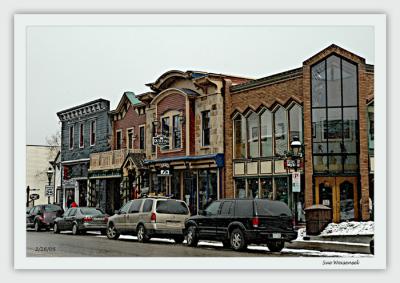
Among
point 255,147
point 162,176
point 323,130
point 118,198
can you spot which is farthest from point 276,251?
point 118,198

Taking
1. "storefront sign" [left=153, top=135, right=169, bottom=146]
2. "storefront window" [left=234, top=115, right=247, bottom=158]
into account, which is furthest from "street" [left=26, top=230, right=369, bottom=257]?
"storefront sign" [left=153, top=135, right=169, bottom=146]

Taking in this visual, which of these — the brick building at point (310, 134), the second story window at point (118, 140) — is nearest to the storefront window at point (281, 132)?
the brick building at point (310, 134)

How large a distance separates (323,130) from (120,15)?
368 inches

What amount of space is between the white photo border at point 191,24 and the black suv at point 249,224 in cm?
244

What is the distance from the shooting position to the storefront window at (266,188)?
2534 cm

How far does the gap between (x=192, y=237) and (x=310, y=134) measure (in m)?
5.65

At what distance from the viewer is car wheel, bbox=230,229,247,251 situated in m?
19.3

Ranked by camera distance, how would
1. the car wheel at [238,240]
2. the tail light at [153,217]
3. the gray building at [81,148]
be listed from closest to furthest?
the car wheel at [238,240]
the tail light at [153,217]
the gray building at [81,148]

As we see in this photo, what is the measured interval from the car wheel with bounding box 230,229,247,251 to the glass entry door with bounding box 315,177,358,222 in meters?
4.14

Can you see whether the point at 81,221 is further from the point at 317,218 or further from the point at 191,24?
the point at 191,24

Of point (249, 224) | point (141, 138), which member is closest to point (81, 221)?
point (141, 138)

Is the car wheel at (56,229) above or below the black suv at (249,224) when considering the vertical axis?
below

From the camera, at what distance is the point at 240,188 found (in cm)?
2659

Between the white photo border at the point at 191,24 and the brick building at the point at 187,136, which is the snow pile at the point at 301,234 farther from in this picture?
the brick building at the point at 187,136
